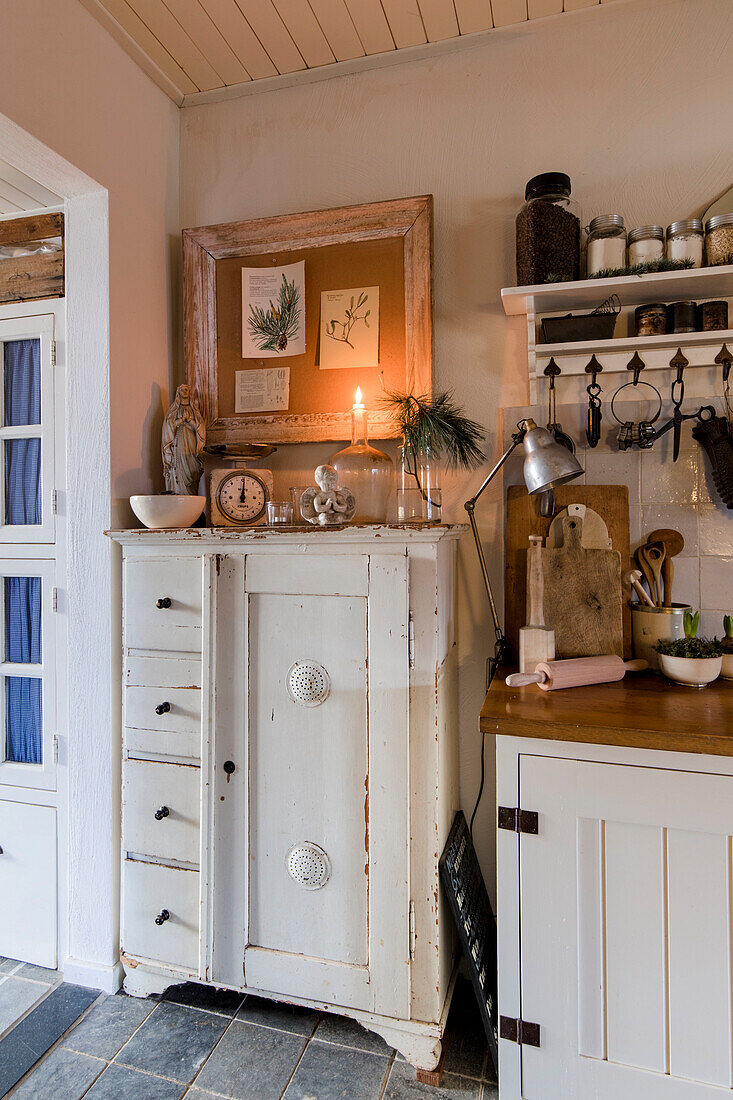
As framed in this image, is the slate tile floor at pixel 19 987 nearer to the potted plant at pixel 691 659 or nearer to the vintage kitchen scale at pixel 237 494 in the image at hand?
the vintage kitchen scale at pixel 237 494

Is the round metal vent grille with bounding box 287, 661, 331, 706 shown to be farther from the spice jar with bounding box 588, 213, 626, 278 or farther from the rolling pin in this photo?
the spice jar with bounding box 588, 213, 626, 278

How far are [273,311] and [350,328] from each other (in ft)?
0.91

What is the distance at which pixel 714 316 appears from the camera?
1.63 meters

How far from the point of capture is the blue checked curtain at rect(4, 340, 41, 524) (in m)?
2.07

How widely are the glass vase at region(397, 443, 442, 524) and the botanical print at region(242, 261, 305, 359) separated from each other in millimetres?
531

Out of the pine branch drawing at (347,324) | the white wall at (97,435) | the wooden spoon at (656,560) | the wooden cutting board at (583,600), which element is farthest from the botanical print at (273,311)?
the wooden spoon at (656,560)

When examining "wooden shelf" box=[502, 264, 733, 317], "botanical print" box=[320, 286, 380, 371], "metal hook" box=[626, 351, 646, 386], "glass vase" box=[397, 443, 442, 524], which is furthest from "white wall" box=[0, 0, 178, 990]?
"metal hook" box=[626, 351, 646, 386]

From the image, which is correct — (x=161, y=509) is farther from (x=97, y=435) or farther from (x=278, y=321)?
(x=278, y=321)

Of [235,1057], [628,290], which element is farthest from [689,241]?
[235,1057]

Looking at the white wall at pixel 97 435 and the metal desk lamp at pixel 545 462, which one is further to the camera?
the white wall at pixel 97 435

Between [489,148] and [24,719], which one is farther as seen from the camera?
[24,719]

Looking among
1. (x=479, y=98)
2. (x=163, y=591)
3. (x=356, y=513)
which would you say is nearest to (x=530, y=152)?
(x=479, y=98)

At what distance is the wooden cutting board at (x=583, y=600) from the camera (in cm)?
165

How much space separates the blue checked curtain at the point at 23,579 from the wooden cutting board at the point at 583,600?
1612 mm
